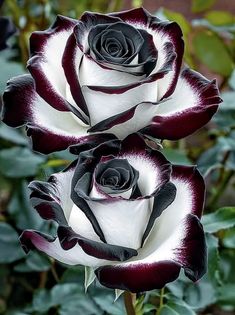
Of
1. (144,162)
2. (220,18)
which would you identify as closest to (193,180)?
(144,162)

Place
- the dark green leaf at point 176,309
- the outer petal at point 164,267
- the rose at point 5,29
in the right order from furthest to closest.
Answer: the rose at point 5,29 < the dark green leaf at point 176,309 < the outer petal at point 164,267

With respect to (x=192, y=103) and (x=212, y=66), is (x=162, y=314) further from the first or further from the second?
(x=212, y=66)

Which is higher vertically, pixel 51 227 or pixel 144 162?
pixel 144 162

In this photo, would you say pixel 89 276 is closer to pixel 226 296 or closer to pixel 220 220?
pixel 220 220

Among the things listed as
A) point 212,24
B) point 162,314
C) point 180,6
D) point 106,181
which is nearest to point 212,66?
point 212,24

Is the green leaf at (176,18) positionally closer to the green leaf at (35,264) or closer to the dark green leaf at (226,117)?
the dark green leaf at (226,117)

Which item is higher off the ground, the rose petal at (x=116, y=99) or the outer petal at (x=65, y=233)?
the rose petal at (x=116, y=99)

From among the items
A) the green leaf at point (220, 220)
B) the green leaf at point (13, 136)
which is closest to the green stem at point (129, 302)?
the green leaf at point (220, 220)

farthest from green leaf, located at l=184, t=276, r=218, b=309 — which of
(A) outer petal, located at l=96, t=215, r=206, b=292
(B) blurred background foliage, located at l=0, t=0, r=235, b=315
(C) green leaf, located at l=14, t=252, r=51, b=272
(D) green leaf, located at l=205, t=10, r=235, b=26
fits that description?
(D) green leaf, located at l=205, t=10, r=235, b=26
